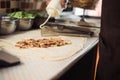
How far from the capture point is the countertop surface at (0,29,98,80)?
626 mm

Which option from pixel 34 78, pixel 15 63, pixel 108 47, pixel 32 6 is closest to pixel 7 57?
pixel 15 63

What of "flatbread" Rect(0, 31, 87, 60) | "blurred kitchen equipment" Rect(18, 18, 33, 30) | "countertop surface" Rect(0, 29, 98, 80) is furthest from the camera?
"blurred kitchen equipment" Rect(18, 18, 33, 30)

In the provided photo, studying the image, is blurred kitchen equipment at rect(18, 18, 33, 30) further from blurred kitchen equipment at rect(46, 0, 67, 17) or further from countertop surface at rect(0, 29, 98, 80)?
countertop surface at rect(0, 29, 98, 80)

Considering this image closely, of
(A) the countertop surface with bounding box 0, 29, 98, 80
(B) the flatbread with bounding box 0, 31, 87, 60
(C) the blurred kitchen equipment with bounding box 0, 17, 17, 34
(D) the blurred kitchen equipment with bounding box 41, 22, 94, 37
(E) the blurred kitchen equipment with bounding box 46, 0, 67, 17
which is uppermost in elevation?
(E) the blurred kitchen equipment with bounding box 46, 0, 67, 17

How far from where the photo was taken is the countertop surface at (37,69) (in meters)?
0.63

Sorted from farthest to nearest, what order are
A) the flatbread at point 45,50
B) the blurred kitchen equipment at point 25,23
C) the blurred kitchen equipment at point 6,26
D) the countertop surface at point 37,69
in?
the blurred kitchen equipment at point 25,23, the blurred kitchen equipment at point 6,26, the flatbread at point 45,50, the countertop surface at point 37,69

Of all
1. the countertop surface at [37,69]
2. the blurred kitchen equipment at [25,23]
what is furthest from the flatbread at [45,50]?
the blurred kitchen equipment at [25,23]

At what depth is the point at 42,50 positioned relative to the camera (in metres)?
0.91

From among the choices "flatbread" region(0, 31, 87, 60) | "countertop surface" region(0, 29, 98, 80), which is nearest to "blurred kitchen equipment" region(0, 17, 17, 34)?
"flatbread" region(0, 31, 87, 60)

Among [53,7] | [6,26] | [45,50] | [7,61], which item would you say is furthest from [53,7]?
[7,61]

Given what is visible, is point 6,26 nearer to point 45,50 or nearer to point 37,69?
point 45,50

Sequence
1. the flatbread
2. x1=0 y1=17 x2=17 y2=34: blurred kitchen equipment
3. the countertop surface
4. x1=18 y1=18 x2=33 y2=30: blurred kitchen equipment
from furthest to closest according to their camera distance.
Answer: x1=18 y1=18 x2=33 y2=30: blurred kitchen equipment < x1=0 y1=17 x2=17 y2=34: blurred kitchen equipment < the flatbread < the countertop surface

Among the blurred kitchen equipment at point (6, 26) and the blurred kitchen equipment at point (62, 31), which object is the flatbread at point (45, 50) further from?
the blurred kitchen equipment at point (62, 31)

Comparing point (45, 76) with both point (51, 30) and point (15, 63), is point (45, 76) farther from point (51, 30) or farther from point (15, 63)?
point (51, 30)
